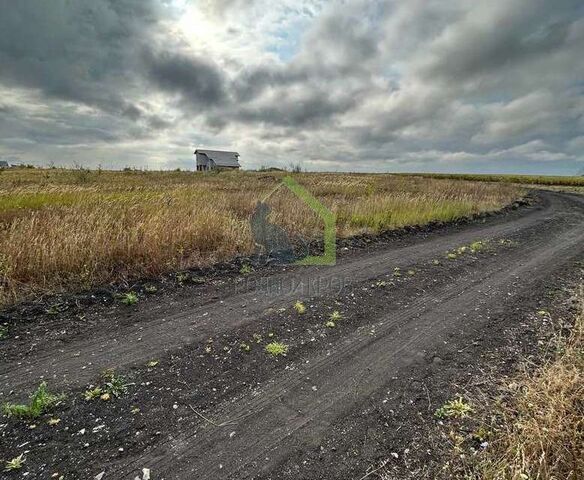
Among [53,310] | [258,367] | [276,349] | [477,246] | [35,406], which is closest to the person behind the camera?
[35,406]

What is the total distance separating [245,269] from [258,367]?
3162 mm

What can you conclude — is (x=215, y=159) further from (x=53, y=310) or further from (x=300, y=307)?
(x=300, y=307)

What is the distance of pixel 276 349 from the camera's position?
3742mm

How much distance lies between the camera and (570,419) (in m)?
2.44

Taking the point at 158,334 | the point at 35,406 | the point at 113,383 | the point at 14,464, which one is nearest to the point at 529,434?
the point at 113,383

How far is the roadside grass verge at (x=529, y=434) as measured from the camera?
7.07 feet

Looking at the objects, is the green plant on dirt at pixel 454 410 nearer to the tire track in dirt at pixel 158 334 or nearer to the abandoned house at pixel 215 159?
the tire track in dirt at pixel 158 334

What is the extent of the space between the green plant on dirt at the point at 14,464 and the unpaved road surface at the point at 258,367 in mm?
44

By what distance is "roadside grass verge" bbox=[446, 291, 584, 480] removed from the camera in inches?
84.8

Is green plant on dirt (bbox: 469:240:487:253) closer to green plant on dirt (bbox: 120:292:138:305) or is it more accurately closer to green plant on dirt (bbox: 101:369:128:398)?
green plant on dirt (bbox: 120:292:138:305)

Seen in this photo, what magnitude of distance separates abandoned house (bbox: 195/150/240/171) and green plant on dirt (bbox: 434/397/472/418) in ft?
217

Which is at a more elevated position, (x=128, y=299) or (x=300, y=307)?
(x=128, y=299)

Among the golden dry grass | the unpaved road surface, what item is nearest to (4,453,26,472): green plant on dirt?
the unpaved road surface

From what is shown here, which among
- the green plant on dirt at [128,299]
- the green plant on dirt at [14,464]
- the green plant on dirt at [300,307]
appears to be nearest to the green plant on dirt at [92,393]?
the green plant on dirt at [14,464]
